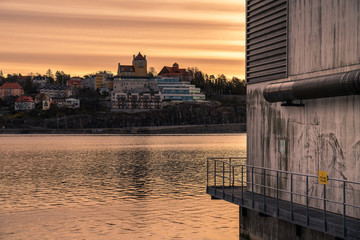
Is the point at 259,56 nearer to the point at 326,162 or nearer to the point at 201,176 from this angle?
the point at 326,162

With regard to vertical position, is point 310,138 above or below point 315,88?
below

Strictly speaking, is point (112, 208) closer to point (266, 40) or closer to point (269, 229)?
point (269, 229)

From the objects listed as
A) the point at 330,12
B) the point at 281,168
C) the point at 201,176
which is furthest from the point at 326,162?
the point at 201,176

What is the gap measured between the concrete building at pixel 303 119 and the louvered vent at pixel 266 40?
0.03 m

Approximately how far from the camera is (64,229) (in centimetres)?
2466

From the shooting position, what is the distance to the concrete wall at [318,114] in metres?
12.2

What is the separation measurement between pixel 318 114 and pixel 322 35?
2.10 m

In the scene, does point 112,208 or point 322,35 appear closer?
point 322,35

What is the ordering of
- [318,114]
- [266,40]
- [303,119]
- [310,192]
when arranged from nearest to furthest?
[318,114], [310,192], [303,119], [266,40]

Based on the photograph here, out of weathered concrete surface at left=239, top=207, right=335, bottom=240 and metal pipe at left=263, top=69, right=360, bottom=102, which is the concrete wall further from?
weathered concrete surface at left=239, top=207, right=335, bottom=240

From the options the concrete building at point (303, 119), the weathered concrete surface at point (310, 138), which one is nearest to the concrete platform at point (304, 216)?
the concrete building at point (303, 119)

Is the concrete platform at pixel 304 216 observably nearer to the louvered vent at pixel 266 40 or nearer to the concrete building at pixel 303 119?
the concrete building at pixel 303 119

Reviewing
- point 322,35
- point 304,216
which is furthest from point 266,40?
point 304,216

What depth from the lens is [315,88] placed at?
12953 millimetres
